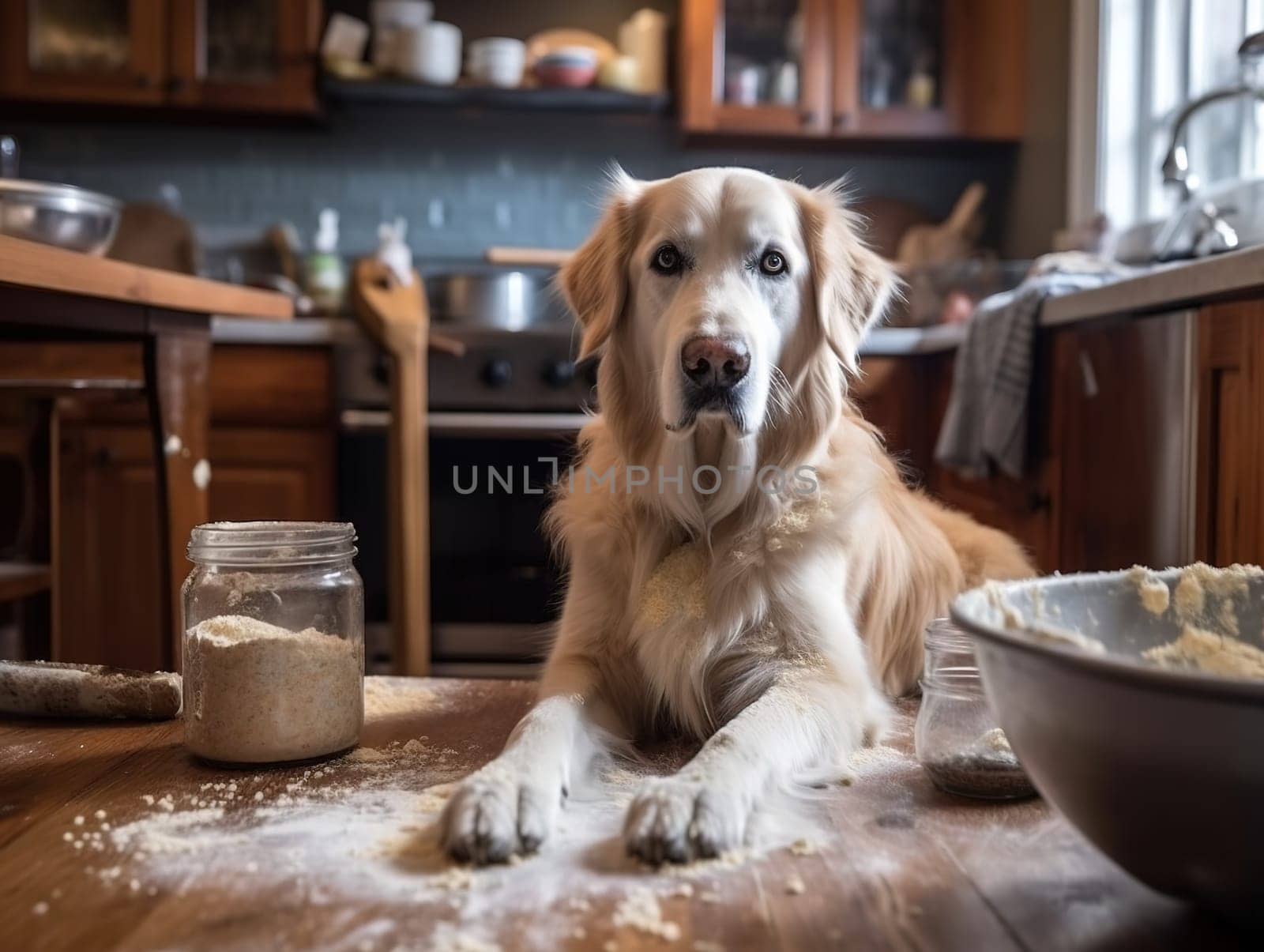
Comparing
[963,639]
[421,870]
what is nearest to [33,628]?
[421,870]

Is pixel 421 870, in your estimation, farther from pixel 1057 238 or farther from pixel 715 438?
pixel 1057 238

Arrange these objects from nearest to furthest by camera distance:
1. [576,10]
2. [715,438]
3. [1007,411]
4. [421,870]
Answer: [421,870] → [715,438] → [1007,411] → [576,10]

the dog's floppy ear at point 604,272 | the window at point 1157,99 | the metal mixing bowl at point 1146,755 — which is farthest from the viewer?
the window at point 1157,99

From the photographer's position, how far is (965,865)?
0.78 meters

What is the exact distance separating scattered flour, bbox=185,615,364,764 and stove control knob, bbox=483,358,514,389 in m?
2.08

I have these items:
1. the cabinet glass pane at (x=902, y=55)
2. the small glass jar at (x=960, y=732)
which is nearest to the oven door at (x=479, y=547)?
the cabinet glass pane at (x=902, y=55)

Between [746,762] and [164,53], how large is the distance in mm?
3556

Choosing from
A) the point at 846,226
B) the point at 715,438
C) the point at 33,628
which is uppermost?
the point at 846,226

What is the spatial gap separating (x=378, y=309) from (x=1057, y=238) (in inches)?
83.9

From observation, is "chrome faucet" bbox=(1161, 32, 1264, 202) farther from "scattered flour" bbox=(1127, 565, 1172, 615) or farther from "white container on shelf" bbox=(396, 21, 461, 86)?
"white container on shelf" bbox=(396, 21, 461, 86)

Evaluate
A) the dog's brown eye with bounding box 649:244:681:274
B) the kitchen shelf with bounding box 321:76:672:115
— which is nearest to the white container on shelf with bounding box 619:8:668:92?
the kitchen shelf with bounding box 321:76:672:115

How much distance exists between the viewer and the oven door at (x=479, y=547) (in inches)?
119

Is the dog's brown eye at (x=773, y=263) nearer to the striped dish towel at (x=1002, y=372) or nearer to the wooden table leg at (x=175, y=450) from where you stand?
the wooden table leg at (x=175, y=450)

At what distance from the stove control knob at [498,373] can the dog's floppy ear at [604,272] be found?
147 cm
